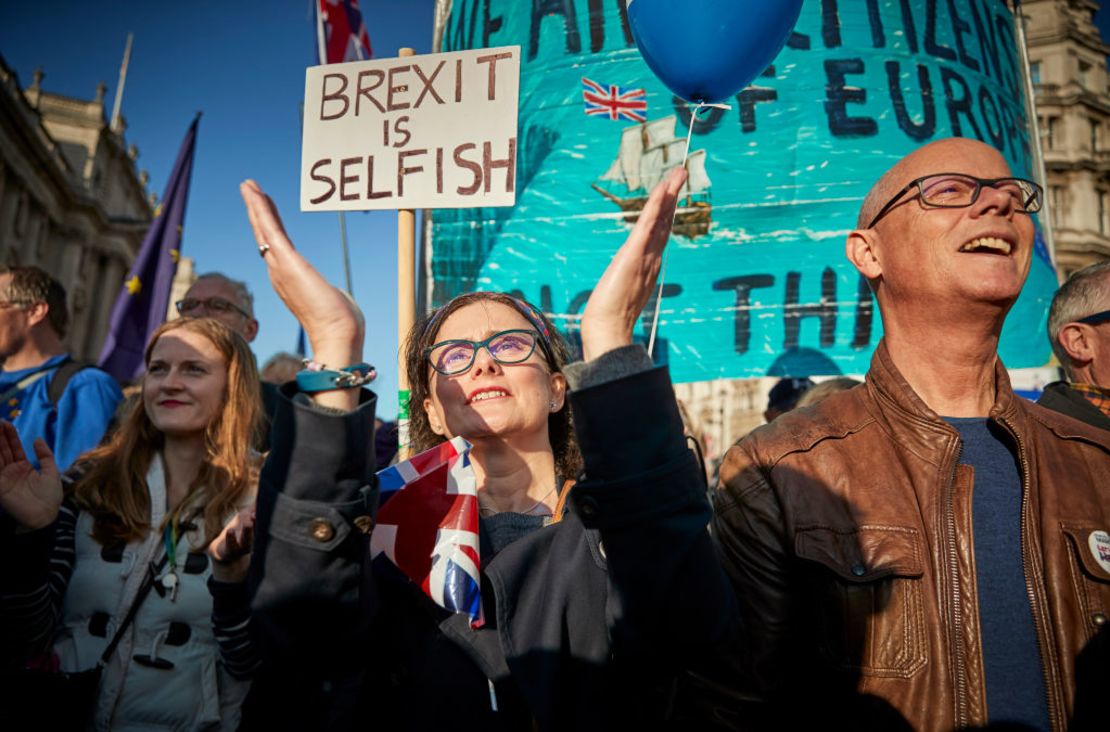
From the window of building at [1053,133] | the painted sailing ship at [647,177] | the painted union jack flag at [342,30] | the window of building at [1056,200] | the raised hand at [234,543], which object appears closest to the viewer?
the raised hand at [234,543]

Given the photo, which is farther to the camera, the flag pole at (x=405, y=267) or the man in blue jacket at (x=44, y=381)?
the man in blue jacket at (x=44, y=381)

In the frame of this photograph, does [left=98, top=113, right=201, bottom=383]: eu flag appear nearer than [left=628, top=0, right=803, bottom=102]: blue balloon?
No

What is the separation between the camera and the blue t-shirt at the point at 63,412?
9.83 ft

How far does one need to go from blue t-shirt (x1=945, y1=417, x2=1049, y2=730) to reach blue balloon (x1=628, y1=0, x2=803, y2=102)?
120 centimetres

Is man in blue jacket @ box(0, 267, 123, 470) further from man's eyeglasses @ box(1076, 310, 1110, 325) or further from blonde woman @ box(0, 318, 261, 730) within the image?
man's eyeglasses @ box(1076, 310, 1110, 325)

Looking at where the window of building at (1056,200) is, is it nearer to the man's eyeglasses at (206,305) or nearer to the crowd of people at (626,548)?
the crowd of people at (626,548)

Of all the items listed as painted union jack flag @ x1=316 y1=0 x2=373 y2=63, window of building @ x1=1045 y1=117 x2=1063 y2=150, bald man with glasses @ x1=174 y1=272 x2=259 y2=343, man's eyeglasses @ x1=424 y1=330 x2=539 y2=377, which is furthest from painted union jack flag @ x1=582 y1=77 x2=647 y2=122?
window of building @ x1=1045 y1=117 x2=1063 y2=150

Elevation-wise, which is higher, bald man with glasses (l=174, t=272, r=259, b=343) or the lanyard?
bald man with glasses (l=174, t=272, r=259, b=343)

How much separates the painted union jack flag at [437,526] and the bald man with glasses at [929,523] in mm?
607

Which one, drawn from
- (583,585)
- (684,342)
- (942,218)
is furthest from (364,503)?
(684,342)

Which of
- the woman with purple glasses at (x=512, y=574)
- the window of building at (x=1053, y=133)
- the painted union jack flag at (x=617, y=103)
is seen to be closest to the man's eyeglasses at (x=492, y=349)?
the woman with purple glasses at (x=512, y=574)

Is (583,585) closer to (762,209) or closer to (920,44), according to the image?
(762,209)

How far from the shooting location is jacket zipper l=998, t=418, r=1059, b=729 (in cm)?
131

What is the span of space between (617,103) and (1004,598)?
5178 mm
